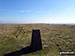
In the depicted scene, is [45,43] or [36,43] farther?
[45,43]

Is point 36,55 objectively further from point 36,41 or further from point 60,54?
point 60,54

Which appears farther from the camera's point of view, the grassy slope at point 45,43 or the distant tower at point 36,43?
the distant tower at point 36,43

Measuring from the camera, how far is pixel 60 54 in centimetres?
1155

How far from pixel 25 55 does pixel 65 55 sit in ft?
19.2

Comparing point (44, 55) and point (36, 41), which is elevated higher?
point (36, 41)

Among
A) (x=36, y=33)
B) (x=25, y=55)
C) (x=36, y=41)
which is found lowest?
(x=25, y=55)

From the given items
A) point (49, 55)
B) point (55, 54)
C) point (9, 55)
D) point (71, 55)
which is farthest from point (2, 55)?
point (71, 55)

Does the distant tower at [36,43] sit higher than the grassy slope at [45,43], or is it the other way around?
the distant tower at [36,43]

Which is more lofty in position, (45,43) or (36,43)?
(36,43)

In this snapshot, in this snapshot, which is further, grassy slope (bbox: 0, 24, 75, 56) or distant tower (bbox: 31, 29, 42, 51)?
distant tower (bbox: 31, 29, 42, 51)

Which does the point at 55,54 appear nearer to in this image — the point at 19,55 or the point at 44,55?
the point at 44,55

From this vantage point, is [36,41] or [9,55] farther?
[36,41]

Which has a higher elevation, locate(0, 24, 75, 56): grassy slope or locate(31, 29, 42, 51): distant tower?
locate(31, 29, 42, 51): distant tower

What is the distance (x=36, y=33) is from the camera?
13617 mm
